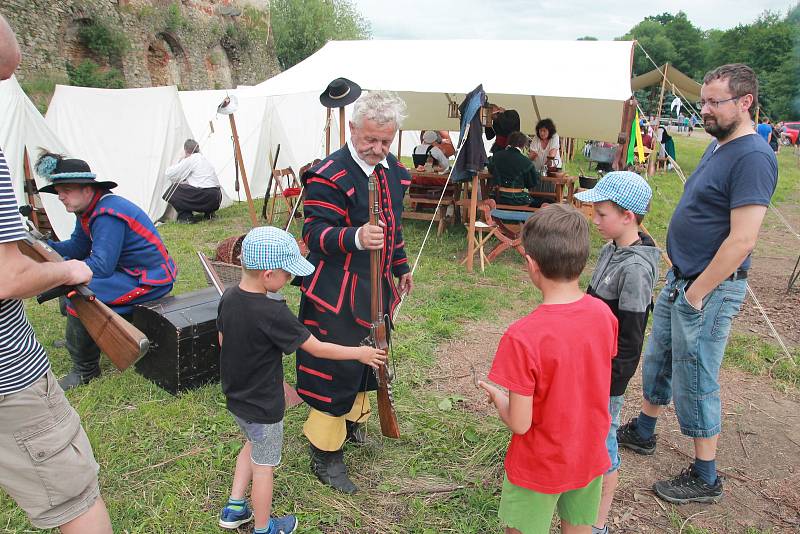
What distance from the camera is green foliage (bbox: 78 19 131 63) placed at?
16938 mm

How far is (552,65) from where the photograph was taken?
701 cm

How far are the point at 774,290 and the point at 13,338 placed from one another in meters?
7.27

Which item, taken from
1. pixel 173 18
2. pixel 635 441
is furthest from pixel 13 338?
pixel 173 18

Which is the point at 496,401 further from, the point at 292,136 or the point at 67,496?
the point at 292,136

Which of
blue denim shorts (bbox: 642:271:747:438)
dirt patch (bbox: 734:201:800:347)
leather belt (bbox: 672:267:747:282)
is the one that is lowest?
dirt patch (bbox: 734:201:800:347)

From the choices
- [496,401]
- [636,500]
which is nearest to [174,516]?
[496,401]

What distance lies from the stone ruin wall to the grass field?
1450 centimetres

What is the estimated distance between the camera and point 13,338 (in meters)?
1.59

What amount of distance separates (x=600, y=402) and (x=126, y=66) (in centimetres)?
2107

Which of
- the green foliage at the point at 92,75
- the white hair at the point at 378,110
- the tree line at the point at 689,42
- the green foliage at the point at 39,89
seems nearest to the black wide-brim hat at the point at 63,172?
the white hair at the point at 378,110

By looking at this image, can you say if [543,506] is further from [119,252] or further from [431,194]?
[431,194]

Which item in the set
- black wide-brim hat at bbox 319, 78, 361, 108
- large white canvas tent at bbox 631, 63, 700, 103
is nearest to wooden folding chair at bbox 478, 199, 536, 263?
black wide-brim hat at bbox 319, 78, 361, 108

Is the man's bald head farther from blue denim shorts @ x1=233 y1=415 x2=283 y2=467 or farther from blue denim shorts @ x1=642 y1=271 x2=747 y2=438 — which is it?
blue denim shorts @ x1=642 y1=271 x2=747 y2=438

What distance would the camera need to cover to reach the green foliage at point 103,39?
667 inches
